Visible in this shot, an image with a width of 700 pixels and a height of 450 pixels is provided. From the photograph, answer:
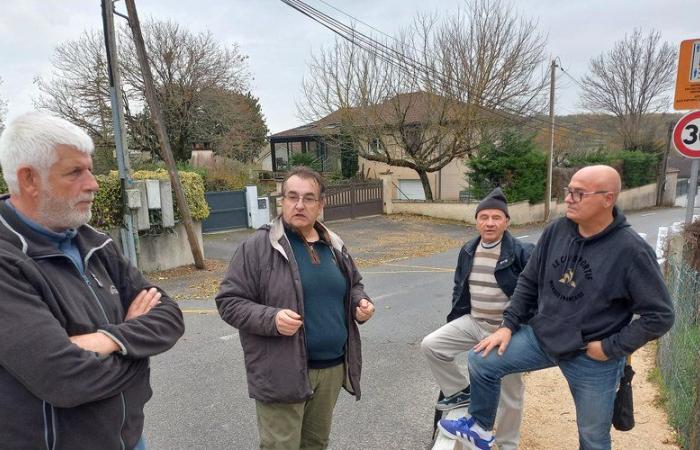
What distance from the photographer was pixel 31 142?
147 cm

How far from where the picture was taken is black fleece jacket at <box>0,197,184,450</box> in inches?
52.4

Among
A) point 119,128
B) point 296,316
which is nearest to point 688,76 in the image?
point 296,316

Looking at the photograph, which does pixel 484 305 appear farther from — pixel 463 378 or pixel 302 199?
pixel 302 199

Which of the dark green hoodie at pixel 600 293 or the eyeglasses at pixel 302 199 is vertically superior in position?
the eyeglasses at pixel 302 199

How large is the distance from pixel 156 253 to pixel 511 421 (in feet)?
29.3

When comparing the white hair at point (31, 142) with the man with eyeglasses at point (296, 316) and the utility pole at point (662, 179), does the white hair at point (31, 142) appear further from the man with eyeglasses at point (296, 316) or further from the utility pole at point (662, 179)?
the utility pole at point (662, 179)

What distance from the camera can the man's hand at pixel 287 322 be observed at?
203 centimetres

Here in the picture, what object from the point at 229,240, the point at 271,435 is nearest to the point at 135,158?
the point at 229,240

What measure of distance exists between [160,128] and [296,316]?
8175mm

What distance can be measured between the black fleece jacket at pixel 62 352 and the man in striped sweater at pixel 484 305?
6.24ft

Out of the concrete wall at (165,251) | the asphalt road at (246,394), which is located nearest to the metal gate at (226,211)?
the concrete wall at (165,251)

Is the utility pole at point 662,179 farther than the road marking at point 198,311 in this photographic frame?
Yes

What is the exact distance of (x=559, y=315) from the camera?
2.24 meters

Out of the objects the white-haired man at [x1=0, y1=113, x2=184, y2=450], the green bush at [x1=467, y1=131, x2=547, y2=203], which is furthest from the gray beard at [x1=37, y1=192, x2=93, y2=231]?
the green bush at [x1=467, y1=131, x2=547, y2=203]
